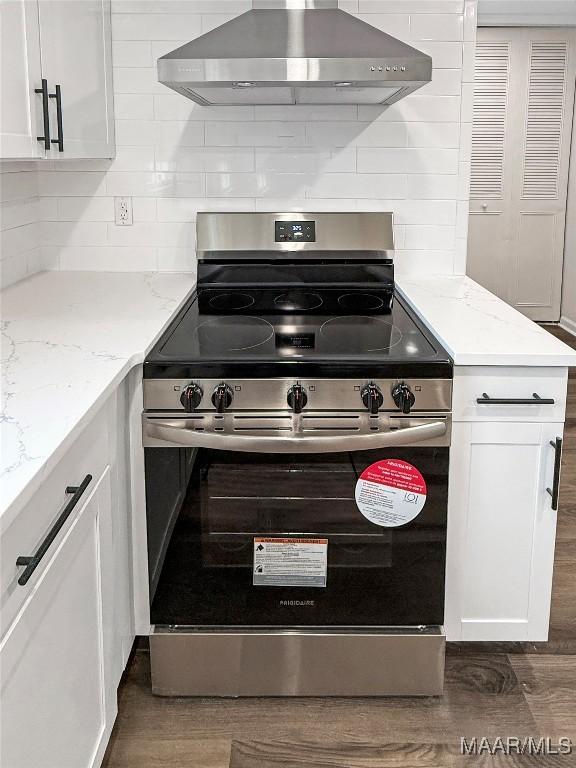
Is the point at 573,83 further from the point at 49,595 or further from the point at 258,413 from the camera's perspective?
the point at 49,595

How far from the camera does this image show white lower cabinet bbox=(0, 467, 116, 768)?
1157 mm

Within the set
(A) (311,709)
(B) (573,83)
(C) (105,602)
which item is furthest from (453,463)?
(B) (573,83)

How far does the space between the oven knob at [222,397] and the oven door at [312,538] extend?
0.34ft

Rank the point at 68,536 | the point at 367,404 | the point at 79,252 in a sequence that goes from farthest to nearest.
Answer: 1. the point at 79,252
2. the point at 367,404
3. the point at 68,536

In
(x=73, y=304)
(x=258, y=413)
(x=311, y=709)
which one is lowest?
(x=311, y=709)

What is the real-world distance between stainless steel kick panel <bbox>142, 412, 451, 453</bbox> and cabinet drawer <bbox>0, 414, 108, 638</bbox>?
27 centimetres

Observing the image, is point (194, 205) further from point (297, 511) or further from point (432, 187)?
point (297, 511)

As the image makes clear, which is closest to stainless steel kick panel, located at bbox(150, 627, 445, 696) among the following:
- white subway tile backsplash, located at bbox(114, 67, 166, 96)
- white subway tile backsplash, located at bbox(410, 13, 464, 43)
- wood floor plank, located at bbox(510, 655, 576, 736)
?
wood floor plank, located at bbox(510, 655, 576, 736)

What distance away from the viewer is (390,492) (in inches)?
77.8

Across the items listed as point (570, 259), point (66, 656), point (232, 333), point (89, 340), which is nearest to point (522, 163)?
point (570, 259)

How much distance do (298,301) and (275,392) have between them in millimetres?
779

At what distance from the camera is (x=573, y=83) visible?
6188mm

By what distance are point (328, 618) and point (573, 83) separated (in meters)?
5.40

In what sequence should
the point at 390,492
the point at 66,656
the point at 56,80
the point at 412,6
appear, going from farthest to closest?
1. the point at 412,6
2. the point at 56,80
3. the point at 390,492
4. the point at 66,656
